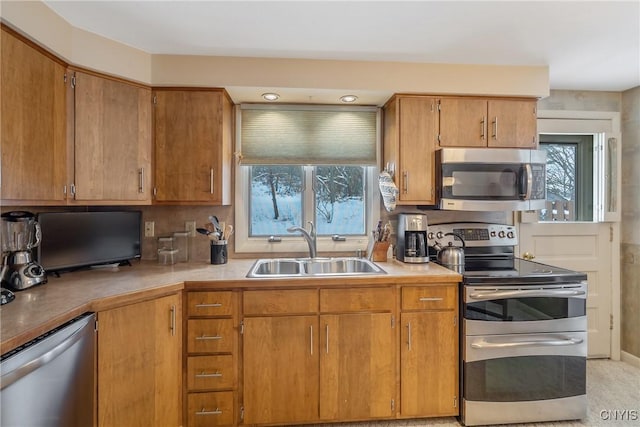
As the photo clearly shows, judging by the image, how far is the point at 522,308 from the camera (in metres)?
1.91

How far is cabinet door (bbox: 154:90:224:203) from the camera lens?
2.16 m

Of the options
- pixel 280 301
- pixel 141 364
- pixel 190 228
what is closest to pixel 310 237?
pixel 280 301

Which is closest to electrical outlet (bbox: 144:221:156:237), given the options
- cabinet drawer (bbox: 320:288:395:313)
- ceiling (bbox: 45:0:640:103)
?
ceiling (bbox: 45:0:640:103)

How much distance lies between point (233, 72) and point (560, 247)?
2.99m

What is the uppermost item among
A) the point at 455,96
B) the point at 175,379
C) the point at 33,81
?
the point at 455,96

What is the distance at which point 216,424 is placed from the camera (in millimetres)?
1851

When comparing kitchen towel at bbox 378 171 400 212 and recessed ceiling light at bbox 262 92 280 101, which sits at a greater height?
recessed ceiling light at bbox 262 92 280 101

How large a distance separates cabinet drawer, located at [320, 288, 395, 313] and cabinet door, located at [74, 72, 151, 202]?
1.37 meters

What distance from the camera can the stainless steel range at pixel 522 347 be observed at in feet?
6.21

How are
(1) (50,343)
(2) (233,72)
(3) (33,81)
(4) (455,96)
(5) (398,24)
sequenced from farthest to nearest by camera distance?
(4) (455,96) → (2) (233,72) → (5) (398,24) → (3) (33,81) → (1) (50,343)

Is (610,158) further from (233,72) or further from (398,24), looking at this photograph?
(233,72)

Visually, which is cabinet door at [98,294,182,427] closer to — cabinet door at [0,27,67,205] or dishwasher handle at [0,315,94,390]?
dishwasher handle at [0,315,94,390]

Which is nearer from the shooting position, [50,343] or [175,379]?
[50,343]

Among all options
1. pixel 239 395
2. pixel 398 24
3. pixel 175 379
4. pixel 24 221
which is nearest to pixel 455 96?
pixel 398 24
